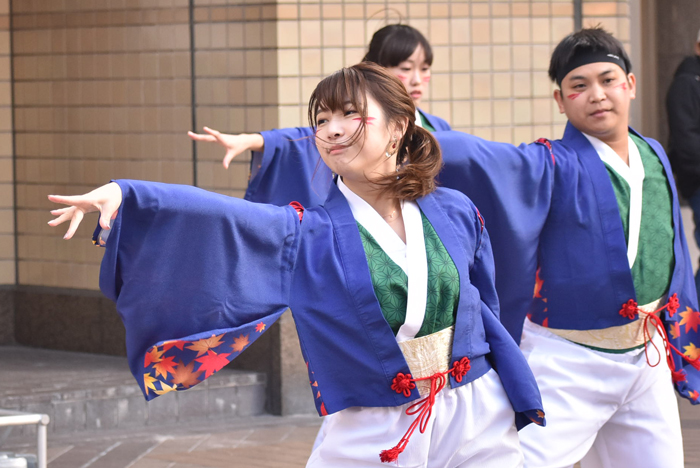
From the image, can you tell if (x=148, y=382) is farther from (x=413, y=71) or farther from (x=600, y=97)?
(x=413, y=71)

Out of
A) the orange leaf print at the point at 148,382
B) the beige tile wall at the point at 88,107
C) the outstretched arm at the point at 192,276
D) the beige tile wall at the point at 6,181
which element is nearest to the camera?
the outstretched arm at the point at 192,276

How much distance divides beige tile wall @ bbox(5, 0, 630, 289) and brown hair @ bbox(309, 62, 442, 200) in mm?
2865

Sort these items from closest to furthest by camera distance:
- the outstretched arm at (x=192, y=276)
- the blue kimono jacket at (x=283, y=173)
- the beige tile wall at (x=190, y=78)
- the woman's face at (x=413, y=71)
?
the outstretched arm at (x=192, y=276), the blue kimono jacket at (x=283, y=173), the woman's face at (x=413, y=71), the beige tile wall at (x=190, y=78)

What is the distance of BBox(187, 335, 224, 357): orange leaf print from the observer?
→ 7.39 ft

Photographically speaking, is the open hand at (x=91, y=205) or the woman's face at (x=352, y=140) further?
the woman's face at (x=352, y=140)

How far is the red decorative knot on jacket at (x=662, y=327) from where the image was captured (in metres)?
3.02

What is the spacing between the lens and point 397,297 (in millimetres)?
2256

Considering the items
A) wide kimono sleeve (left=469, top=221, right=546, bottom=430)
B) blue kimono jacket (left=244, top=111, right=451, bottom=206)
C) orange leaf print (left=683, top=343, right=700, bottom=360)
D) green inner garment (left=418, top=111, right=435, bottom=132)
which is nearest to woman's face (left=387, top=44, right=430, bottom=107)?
green inner garment (left=418, top=111, right=435, bottom=132)

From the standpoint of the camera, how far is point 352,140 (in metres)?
2.31

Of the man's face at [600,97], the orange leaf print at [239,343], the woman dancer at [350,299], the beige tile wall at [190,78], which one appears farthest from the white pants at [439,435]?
the beige tile wall at [190,78]

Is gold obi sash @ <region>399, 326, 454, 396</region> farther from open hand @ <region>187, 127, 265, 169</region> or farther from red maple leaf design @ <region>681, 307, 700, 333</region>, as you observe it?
red maple leaf design @ <region>681, 307, 700, 333</region>

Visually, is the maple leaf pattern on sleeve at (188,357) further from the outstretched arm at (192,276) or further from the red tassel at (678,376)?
the red tassel at (678,376)

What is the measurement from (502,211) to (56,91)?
3.85 metres

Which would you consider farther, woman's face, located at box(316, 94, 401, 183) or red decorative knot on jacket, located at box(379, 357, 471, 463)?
woman's face, located at box(316, 94, 401, 183)
